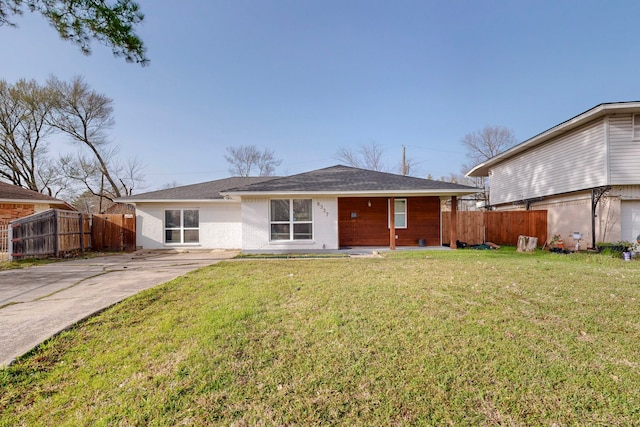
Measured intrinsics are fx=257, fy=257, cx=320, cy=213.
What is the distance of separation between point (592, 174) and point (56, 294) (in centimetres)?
1651

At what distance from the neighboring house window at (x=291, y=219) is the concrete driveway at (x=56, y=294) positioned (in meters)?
3.89

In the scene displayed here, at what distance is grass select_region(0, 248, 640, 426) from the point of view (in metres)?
1.86

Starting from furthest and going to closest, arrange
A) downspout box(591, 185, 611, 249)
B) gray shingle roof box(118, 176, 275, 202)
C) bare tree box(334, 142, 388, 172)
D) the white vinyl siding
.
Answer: bare tree box(334, 142, 388, 172) < gray shingle roof box(118, 176, 275, 202) < downspout box(591, 185, 611, 249) < the white vinyl siding

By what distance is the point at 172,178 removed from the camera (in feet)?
136

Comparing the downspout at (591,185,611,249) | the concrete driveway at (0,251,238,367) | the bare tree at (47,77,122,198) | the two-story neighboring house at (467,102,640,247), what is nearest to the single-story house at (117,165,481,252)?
the concrete driveway at (0,251,238,367)

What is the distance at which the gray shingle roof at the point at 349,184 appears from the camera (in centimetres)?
996

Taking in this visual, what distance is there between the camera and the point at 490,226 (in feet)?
43.7

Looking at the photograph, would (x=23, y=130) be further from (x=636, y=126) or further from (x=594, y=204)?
(x=636, y=126)

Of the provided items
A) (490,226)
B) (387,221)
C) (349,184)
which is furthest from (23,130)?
(490,226)

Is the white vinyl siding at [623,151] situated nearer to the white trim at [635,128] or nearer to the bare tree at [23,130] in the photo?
the white trim at [635,128]

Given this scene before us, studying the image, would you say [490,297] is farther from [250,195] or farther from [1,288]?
[1,288]

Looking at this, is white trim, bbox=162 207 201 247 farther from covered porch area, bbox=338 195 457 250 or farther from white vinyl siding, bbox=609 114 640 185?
white vinyl siding, bbox=609 114 640 185

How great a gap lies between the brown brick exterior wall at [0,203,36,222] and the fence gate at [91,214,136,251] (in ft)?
8.02

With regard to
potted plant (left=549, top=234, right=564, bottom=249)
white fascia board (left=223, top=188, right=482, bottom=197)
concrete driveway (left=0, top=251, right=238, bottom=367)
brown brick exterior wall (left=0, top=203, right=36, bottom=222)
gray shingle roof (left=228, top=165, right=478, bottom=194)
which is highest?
gray shingle roof (left=228, top=165, right=478, bottom=194)
